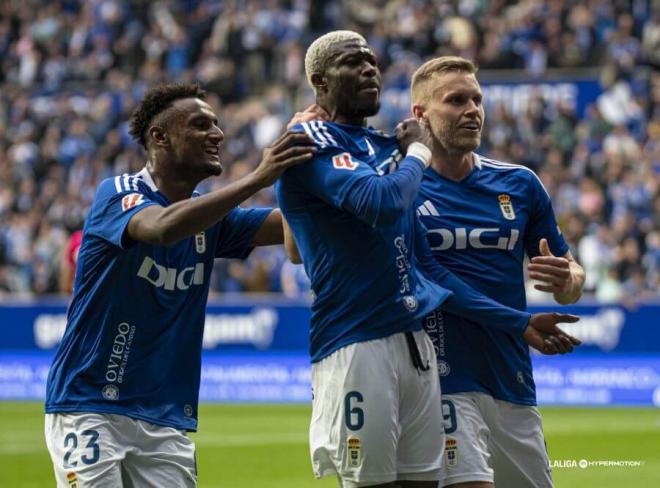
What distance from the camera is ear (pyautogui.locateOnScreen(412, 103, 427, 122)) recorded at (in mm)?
6484

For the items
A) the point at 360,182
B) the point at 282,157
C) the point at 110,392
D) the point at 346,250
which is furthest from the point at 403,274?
the point at 110,392

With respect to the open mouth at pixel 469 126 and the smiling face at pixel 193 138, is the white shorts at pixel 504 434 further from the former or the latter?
the smiling face at pixel 193 138

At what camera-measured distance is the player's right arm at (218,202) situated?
212 inches

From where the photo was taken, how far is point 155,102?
6176 millimetres

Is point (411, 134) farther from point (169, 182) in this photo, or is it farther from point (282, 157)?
point (169, 182)

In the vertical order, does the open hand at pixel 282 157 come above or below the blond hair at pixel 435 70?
below

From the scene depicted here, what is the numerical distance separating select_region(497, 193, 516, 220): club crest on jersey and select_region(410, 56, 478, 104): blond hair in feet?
1.99

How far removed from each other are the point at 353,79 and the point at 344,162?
40cm

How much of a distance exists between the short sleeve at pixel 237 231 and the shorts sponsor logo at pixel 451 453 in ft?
4.44

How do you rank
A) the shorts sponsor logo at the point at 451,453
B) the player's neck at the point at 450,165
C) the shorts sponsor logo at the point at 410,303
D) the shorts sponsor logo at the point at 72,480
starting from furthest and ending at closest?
the player's neck at the point at 450,165
the shorts sponsor logo at the point at 451,453
the shorts sponsor logo at the point at 72,480
the shorts sponsor logo at the point at 410,303

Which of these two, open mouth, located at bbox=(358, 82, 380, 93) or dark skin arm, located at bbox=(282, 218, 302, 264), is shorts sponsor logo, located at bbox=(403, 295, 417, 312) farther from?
open mouth, located at bbox=(358, 82, 380, 93)

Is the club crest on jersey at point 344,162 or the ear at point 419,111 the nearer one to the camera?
the club crest on jersey at point 344,162

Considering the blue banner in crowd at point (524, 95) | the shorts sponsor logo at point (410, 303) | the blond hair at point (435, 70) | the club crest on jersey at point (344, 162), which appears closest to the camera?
the club crest on jersey at point (344, 162)

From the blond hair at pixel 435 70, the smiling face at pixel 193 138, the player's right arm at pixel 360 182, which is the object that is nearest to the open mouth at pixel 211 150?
the smiling face at pixel 193 138
